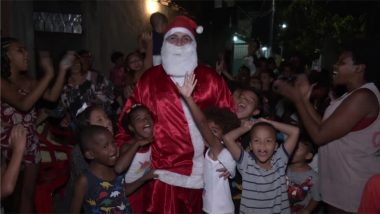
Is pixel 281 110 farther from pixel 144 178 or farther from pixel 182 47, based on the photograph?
pixel 144 178

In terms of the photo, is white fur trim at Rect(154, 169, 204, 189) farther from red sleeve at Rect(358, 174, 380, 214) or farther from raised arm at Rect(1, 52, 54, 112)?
red sleeve at Rect(358, 174, 380, 214)

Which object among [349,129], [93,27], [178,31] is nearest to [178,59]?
[178,31]

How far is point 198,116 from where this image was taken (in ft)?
10.9

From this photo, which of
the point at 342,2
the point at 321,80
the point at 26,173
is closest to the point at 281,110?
the point at 321,80

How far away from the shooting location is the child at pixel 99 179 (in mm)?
3094

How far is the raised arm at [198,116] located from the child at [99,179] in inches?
23.5

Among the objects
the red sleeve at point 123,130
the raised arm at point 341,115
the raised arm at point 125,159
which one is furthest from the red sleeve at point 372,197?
the red sleeve at point 123,130

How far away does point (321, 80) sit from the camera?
5.57 m

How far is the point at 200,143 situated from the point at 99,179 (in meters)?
1.05

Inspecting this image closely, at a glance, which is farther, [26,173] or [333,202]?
[26,173]

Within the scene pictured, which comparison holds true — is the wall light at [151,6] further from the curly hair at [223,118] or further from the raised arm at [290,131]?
the raised arm at [290,131]

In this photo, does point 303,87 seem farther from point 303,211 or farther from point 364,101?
point 303,211

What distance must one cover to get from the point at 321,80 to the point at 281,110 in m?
0.78

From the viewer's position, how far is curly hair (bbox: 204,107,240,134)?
3504 mm
